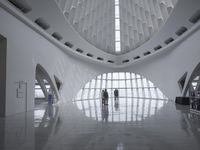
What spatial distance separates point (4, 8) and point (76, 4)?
40.0 feet

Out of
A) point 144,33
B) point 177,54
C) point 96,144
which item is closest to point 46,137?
point 96,144

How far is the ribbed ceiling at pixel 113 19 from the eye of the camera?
2311 centimetres

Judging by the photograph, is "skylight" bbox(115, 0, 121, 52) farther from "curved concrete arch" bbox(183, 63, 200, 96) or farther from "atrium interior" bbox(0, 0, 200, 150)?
"curved concrete arch" bbox(183, 63, 200, 96)

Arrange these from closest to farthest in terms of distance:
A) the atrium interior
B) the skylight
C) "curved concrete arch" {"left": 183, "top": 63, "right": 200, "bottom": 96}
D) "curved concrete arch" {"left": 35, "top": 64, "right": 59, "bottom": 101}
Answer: the atrium interior < "curved concrete arch" {"left": 35, "top": 64, "right": 59, "bottom": 101} < "curved concrete arch" {"left": 183, "top": 63, "right": 200, "bottom": 96} < the skylight

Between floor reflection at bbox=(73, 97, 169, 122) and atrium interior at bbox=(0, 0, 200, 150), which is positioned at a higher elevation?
atrium interior at bbox=(0, 0, 200, 150)

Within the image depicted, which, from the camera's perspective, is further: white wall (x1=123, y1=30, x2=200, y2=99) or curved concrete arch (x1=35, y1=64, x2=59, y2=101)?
white wall (x1=123, y1=30, x2=200, y2=99)

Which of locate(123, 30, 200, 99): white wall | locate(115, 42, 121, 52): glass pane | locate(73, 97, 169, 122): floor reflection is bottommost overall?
locate(73, 97, 169, 122): floor reflection

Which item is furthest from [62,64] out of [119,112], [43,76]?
[119,112]

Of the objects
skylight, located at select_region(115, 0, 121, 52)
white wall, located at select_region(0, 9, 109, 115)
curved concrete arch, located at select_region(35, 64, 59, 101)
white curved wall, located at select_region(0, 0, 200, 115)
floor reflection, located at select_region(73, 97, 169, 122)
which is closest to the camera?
floor reflection, located at select_region(73, 97, 169, 122)

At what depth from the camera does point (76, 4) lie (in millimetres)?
22594

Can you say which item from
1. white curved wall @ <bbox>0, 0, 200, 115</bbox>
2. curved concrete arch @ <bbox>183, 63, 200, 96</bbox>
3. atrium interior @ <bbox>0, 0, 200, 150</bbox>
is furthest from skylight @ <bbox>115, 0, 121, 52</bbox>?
curved concrete arch @ <bbox>183, 63, 200, 96</bbox>

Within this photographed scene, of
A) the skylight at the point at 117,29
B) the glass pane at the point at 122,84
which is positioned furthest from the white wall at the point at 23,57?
the glass pane at the point at 122,84

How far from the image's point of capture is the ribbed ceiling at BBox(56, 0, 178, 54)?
23.1 metres

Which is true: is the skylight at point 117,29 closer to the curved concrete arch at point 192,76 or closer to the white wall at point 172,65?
the white wall at point 172,65
